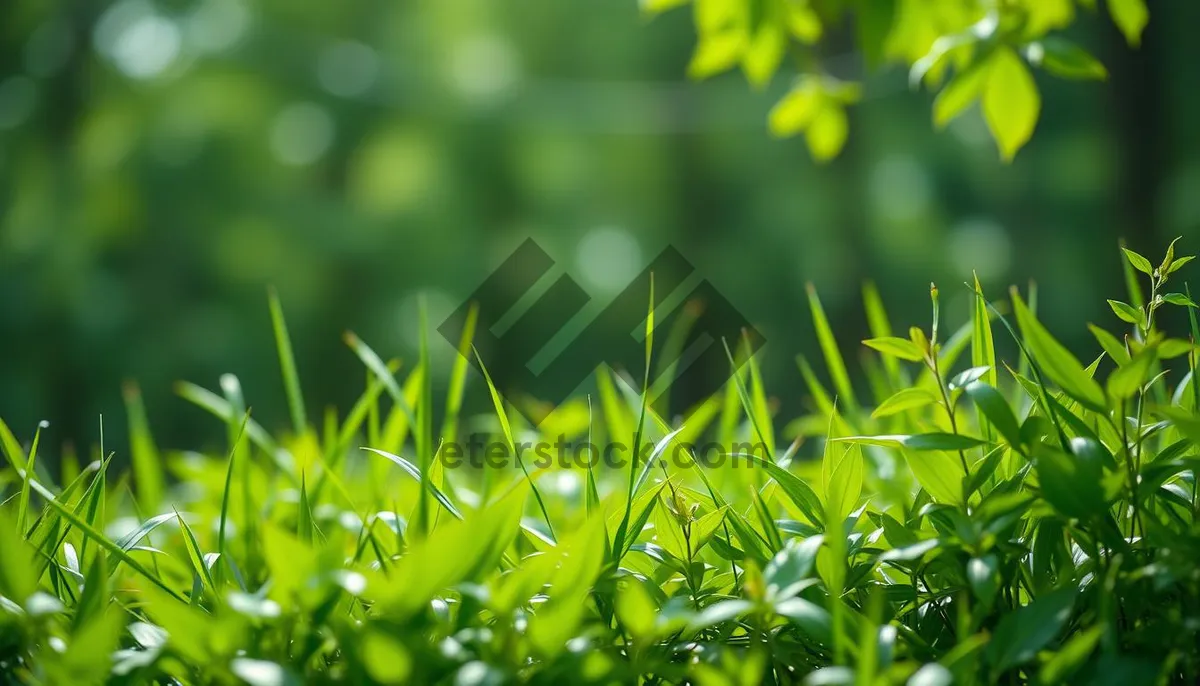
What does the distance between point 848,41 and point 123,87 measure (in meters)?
7.85

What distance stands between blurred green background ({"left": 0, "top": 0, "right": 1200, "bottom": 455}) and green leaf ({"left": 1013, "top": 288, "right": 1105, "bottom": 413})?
22.8 feet

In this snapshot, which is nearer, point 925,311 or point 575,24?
point 925,311

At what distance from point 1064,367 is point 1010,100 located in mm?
781

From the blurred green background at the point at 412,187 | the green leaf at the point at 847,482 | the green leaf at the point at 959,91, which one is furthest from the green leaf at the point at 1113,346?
the blurred green background at the point at 412,187

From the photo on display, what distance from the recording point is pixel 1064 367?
64cm

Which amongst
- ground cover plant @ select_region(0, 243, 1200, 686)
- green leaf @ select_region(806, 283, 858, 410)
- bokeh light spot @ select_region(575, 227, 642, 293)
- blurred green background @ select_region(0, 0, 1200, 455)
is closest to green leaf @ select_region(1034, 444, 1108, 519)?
ground cover plant @ select_region(0, 243, 1200, 686)

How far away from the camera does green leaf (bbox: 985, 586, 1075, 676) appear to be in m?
0.56

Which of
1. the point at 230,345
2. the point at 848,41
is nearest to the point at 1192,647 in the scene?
the point at 848,41

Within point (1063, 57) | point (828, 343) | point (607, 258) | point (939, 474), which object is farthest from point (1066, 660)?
point (607, 258)

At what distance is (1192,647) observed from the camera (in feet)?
1.94

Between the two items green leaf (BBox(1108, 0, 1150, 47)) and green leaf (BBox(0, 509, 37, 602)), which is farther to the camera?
green leaf (BBox(1108, 0, 1150, 47))

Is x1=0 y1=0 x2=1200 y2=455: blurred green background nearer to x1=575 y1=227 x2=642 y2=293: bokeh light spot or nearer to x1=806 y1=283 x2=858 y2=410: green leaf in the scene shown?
x1=575 y1=227 x2=642 y2=293: bokeh light spot

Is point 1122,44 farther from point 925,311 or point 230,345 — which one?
point 230,345

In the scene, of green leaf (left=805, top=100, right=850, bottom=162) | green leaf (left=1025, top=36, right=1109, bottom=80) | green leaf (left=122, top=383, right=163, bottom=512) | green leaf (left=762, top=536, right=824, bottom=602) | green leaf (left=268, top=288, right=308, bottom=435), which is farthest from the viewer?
green leaf (left=805, top=100, right=850, bottom=162)
